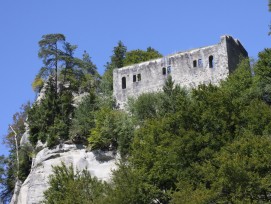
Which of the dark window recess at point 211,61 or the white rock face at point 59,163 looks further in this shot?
the dark window recess at point 211,61

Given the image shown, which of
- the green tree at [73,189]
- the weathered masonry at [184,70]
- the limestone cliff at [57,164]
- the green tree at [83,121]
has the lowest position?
the green tree at [73,189]

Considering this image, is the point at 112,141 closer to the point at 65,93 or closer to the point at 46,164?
the point at 46,164

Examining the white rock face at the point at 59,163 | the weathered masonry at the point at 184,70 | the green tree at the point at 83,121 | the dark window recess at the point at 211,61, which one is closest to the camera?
the white rock face at the point at 59,163

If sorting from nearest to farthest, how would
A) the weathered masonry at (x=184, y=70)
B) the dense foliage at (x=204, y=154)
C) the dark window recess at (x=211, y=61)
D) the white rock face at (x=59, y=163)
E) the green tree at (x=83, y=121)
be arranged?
the dense foliage at (x=204, y=154), the white rock face at (x=59, y=163), the green tree at (x=83, y=121), the weathered masonry at (x=184, y=70), the dark window recess at (x=211, y=61)

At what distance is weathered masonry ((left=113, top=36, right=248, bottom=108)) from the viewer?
47.1 metres

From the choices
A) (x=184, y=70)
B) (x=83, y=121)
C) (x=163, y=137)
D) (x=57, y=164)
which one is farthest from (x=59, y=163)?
(x=184, y=70)

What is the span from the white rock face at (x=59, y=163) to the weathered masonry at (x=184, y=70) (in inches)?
249

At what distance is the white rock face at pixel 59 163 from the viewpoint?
43.6m

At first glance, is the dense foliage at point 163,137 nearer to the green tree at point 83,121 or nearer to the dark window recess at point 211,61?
the green tree at point 83,121

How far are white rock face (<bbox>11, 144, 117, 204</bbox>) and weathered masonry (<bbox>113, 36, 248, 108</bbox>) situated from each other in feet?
20.8

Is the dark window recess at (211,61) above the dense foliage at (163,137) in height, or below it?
above

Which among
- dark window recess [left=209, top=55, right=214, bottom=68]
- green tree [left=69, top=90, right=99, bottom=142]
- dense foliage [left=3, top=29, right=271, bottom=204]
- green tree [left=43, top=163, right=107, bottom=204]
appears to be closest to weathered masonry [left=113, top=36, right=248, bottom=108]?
dark window recess [left=209, top=55, right=214, bottom=68]

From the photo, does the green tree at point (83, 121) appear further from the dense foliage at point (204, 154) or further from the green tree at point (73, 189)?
the green tree at point (73, 189)

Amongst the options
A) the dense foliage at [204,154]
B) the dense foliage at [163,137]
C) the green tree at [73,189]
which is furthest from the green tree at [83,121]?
the green tree at [73,189]
